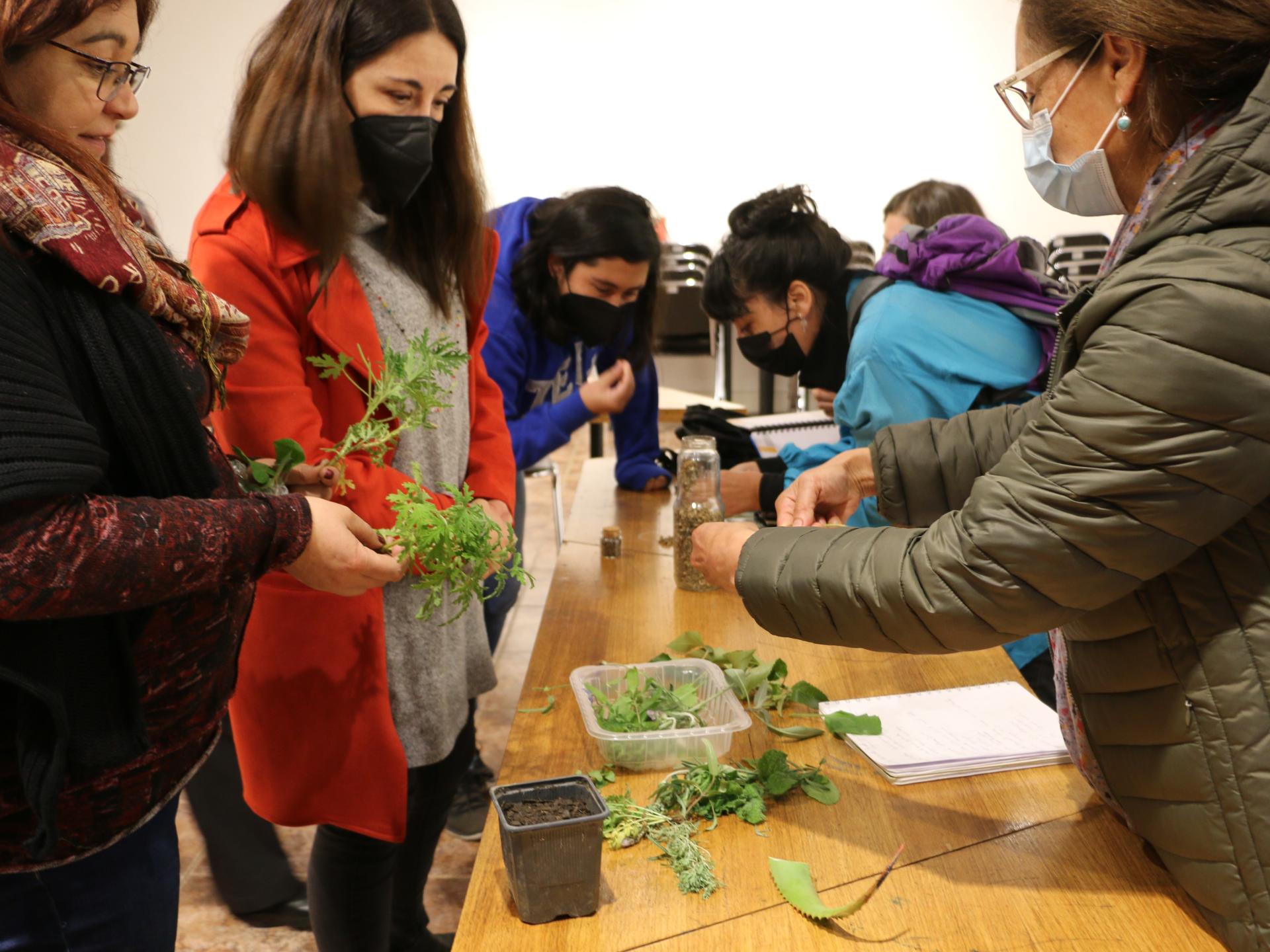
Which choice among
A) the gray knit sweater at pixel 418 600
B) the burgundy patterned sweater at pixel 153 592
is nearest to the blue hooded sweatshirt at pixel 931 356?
the gray knit sweater at pixel 418 600

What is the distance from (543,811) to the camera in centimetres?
105

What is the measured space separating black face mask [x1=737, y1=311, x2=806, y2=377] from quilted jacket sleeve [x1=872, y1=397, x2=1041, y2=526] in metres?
1.22

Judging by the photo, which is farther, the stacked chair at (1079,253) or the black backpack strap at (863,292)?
the stacked chair at (1079,253)

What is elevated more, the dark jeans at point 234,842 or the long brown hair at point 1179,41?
the long brown hair at point 1179,41

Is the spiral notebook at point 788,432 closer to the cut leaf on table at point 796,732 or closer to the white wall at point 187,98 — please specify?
the cut leaf on table at point 796,732

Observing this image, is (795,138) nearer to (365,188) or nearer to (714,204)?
(714,204)

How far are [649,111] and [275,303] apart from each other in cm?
547

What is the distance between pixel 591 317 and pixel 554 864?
5.66ft

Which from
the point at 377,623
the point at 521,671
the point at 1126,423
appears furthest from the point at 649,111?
the point at 1126,423

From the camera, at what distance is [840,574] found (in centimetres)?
106

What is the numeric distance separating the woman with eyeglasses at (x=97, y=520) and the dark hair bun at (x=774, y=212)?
1.74m

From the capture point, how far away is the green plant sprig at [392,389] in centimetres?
140

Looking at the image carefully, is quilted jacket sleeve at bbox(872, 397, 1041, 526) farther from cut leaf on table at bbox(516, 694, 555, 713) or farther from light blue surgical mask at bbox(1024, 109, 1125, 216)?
cut leaf on table at bbox(516, 694, 555, 713)

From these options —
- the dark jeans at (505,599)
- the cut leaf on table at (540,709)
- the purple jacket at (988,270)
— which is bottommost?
the dark jeans at (505,599)
